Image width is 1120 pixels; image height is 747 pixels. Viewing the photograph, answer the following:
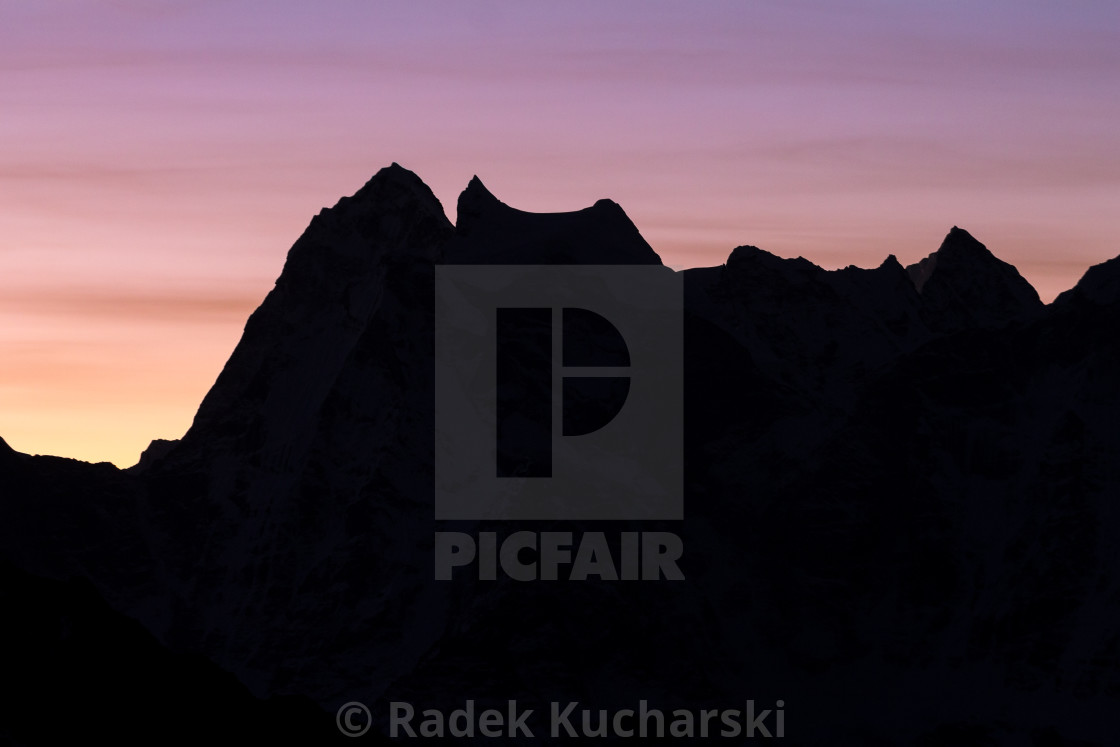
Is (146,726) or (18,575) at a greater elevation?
(18,575)

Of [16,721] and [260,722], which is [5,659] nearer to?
[16,721]

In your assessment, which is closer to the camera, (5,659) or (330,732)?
(5,659)

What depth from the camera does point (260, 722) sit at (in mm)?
123188

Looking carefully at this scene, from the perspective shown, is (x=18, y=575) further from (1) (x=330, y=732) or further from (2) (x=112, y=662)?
(1) (x=330, y=732)

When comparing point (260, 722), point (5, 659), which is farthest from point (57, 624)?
point (260, 722)

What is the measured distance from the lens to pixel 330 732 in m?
128

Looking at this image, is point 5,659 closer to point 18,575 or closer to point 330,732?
point 18,575

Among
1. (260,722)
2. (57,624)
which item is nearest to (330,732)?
(260,722)

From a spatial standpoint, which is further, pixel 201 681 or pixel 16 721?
pixel 201 681

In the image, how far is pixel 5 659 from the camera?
119938 mm

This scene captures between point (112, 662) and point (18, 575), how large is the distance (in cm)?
884

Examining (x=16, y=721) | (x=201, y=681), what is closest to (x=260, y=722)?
(x=201, y=681)

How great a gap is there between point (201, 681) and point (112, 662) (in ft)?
19.0

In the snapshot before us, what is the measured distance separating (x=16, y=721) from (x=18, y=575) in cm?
1099
